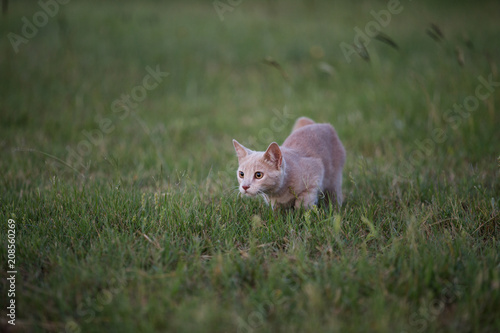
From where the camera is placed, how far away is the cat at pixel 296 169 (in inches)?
121

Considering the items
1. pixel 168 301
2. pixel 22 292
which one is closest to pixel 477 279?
pixel 168 301

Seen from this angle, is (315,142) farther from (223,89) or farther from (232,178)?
(223,89)

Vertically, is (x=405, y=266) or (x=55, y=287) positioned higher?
(x=405, y=266)

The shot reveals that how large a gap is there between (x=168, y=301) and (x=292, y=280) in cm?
76

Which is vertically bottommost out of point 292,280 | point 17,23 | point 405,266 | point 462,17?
point 292,280

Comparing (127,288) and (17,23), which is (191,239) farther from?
(17,23)

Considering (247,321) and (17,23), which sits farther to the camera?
(17,23)

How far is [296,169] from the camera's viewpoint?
10.6ft

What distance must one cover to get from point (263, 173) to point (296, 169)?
32cm

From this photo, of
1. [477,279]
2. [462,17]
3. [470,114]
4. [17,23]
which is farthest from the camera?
[462,17]

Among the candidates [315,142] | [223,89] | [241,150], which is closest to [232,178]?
[241,150]

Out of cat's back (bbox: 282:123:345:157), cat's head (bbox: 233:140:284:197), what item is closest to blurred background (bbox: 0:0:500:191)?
cat's back (bbox: 282:123:345:157)

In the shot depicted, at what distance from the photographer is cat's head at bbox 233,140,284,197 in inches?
120

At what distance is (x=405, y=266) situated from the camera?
2.30 metres
